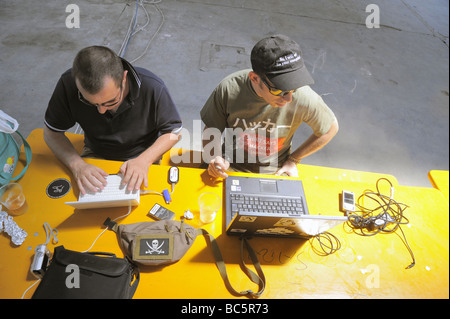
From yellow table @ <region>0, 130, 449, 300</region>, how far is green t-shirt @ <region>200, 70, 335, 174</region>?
15.6 inches

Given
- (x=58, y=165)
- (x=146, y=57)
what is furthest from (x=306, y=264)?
(x=146, y=57)

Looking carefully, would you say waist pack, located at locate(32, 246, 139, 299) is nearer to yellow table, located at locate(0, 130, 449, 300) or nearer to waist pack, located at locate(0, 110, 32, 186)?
yellow table, located at locate(0, 130, 449, 300)

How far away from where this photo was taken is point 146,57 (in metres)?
3.14

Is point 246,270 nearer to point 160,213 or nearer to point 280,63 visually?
point 160,213

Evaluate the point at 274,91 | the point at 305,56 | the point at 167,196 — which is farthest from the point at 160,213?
the point at 305,56

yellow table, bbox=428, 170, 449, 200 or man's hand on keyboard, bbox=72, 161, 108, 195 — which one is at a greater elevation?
man's hand on keyboard, bbox=72, 161, 108, 195

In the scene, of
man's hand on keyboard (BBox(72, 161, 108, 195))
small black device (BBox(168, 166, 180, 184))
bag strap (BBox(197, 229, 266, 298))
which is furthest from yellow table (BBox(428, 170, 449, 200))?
man's hand on keyboard (BBox(72, 161, 108, 195))

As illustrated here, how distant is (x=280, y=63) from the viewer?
1185 millimetres

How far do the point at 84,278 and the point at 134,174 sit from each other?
50cm

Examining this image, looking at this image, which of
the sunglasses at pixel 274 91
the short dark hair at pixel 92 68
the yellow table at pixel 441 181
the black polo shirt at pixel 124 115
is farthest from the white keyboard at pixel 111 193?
the yellow table at pixel 441 181

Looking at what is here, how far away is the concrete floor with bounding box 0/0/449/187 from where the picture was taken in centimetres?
275

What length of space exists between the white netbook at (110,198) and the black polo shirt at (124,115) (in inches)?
14.1

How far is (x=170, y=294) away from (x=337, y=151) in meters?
2.39
